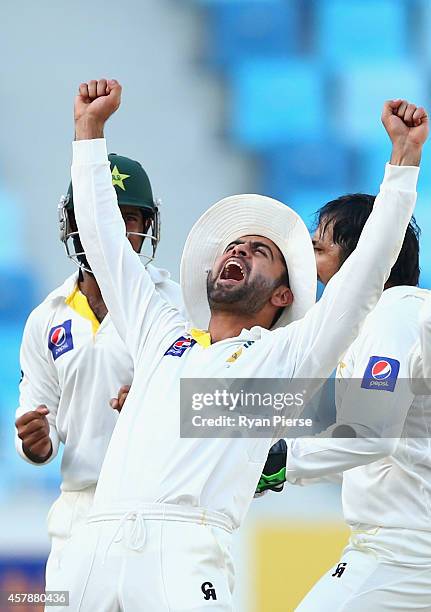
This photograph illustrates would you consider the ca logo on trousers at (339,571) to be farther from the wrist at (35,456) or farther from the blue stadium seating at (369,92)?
the blue stadium seating at (369,92)

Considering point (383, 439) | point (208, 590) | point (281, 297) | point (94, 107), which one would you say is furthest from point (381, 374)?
point (94, 107)

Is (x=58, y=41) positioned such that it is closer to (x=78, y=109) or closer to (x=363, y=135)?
(x=363, y=135)

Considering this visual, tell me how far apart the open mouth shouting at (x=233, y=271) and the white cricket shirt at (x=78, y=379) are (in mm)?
453

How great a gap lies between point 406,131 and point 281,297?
454 millimetres

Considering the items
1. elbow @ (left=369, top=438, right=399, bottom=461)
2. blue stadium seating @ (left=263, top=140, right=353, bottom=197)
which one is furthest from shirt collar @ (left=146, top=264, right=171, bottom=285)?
blue stadium seating @ (left=263, top=140, right=353, bottom=197)

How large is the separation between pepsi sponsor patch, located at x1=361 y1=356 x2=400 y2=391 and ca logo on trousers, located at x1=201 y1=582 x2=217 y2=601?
606 millimetres

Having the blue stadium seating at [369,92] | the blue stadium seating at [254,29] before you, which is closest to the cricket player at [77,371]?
the blue stadium seating at [369,92]

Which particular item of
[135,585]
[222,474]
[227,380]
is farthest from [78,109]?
[135,585]

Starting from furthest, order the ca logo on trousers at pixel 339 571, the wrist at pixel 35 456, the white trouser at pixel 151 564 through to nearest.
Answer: the wrist at pixel 35 456
the ca logo on trousers at pixel 339 571
the white trouser at pixel 151 564

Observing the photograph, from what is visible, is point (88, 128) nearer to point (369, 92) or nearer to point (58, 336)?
point (58, 336)

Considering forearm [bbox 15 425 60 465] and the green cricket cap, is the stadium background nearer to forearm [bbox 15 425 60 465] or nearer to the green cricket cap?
the green cricket cap

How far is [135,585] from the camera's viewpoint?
207 cm

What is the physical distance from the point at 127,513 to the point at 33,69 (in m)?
3.74

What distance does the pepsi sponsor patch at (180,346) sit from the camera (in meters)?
2.33
